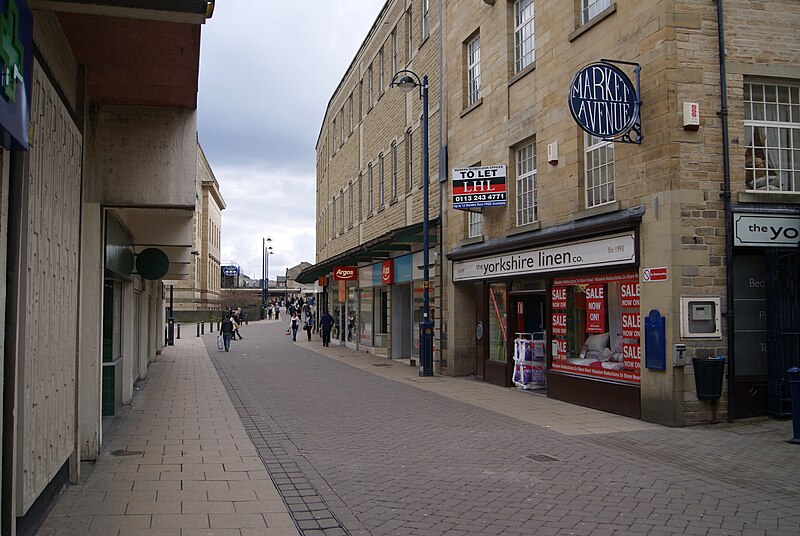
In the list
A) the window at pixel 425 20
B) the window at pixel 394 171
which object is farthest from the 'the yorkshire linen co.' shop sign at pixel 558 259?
the window at pixel 425 20

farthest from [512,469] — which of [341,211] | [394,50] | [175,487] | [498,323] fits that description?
[341,211]

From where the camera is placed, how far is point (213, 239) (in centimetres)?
8419

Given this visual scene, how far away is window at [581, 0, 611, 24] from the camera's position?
12.8m

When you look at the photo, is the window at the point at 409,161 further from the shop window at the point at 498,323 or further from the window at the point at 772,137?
the window at the point at 772,137

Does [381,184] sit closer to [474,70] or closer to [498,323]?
[474,70]

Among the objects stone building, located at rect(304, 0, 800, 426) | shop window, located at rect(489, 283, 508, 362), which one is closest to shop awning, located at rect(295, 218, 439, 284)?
shop window, located at rect(489, 283, 508, 362)

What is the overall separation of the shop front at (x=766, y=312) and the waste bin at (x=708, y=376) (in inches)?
19.6

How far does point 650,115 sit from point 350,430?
659cm

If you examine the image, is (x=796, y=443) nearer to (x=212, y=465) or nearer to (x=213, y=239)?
(x=212, y=465)

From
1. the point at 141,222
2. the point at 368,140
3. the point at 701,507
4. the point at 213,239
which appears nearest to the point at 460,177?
the point at 141,222

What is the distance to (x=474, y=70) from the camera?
18438mm

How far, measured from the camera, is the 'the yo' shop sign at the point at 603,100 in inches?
436

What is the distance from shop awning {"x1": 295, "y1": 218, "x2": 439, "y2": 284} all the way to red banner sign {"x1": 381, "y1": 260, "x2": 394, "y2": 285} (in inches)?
12.8

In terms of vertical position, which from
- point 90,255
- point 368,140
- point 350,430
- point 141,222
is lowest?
point 350,430
